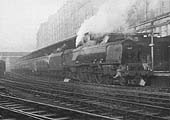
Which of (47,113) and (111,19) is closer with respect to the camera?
(47,113)

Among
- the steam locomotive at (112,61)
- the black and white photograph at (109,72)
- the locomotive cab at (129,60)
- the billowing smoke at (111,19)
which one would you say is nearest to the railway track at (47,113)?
the black and white photograph at (109,72)

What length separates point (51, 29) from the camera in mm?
46188

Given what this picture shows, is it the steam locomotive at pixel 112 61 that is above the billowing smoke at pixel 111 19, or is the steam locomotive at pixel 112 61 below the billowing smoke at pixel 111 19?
below

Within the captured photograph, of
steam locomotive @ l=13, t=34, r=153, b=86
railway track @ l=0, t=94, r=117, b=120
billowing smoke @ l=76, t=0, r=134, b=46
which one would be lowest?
railway track @ l=0, t=94, r=117, b=120

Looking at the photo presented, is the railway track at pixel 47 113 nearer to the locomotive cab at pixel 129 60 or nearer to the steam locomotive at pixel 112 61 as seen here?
the locomotive cab at pixel 129 60

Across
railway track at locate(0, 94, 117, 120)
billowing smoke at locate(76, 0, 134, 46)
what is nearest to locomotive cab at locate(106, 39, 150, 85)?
billowing smoke at locate(76, 0, 134, 46)

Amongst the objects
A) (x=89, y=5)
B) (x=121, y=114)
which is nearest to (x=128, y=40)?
(x=121, y=114)

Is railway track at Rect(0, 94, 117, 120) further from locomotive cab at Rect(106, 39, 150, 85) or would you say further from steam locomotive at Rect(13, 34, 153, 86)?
steam locomotive at Rect(13, 34, 153, 86)

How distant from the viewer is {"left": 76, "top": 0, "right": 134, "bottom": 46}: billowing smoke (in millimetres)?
16125

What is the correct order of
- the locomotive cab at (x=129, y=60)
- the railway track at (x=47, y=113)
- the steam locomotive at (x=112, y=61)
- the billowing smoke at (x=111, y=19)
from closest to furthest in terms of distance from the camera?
the railway track at (x=47, y=113) < the locomotive cab at (x=129, y=60) < the steam locomotive at (x=112, y=61) < the billowing smoke at (x=111, y=19)

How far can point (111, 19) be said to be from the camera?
54.4 ft

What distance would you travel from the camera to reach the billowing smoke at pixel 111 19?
16125mm

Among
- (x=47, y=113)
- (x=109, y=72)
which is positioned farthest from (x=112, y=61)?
(x=47, y=113)

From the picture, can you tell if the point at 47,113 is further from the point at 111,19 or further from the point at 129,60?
the point at 111,19
